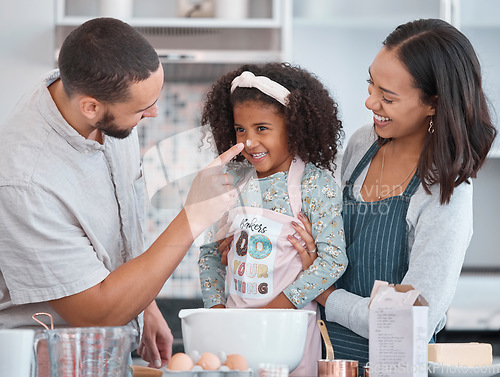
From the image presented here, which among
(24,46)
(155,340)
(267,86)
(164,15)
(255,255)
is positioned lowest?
(155,340)

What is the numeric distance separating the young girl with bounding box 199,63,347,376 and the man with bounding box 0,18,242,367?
0.13 meters

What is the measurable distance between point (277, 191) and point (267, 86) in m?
0.24

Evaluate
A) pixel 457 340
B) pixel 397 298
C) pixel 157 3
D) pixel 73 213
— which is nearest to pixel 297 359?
pixel 397 298

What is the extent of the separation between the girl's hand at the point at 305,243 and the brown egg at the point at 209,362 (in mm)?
499

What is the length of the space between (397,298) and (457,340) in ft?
6.20

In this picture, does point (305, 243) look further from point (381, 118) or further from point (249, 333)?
point (249, 333)

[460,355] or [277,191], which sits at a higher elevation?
[277,191]

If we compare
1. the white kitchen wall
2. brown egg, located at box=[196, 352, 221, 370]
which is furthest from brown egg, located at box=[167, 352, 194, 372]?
the white kitchen wall

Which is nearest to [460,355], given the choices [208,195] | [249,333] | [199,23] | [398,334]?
[398,334]

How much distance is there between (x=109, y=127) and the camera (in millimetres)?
1345

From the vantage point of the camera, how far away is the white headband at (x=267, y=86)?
57.7 inches

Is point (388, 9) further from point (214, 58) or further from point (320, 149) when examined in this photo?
point (320, 149)

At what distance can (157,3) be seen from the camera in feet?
9.64

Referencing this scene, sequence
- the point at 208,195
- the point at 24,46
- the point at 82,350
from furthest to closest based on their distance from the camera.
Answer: the point at 24,46
the point at 208,195
the point at 82,350
